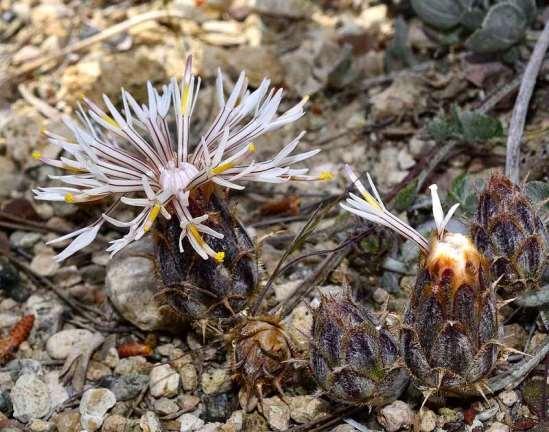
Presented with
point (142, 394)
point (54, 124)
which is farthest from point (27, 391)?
point (54, 124)

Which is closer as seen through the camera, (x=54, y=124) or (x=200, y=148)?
(x=200, y=148)

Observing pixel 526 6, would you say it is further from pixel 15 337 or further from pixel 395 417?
pixel 15 337

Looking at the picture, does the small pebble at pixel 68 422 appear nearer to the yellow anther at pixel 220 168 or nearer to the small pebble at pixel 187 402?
the small pebble at pixel 187 402

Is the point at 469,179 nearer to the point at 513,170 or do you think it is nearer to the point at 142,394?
the point at 513,170

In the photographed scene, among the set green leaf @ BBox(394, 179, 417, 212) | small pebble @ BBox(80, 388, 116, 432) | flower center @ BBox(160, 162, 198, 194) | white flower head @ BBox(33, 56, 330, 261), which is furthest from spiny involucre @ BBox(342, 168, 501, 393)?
small pebble @ BBox(80, 388, 116, 432)

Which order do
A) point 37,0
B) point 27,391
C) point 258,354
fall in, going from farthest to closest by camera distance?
point 37,0 → point 27,391 → point 258,354

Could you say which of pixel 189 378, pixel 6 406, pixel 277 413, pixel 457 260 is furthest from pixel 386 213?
pixel 6 406
